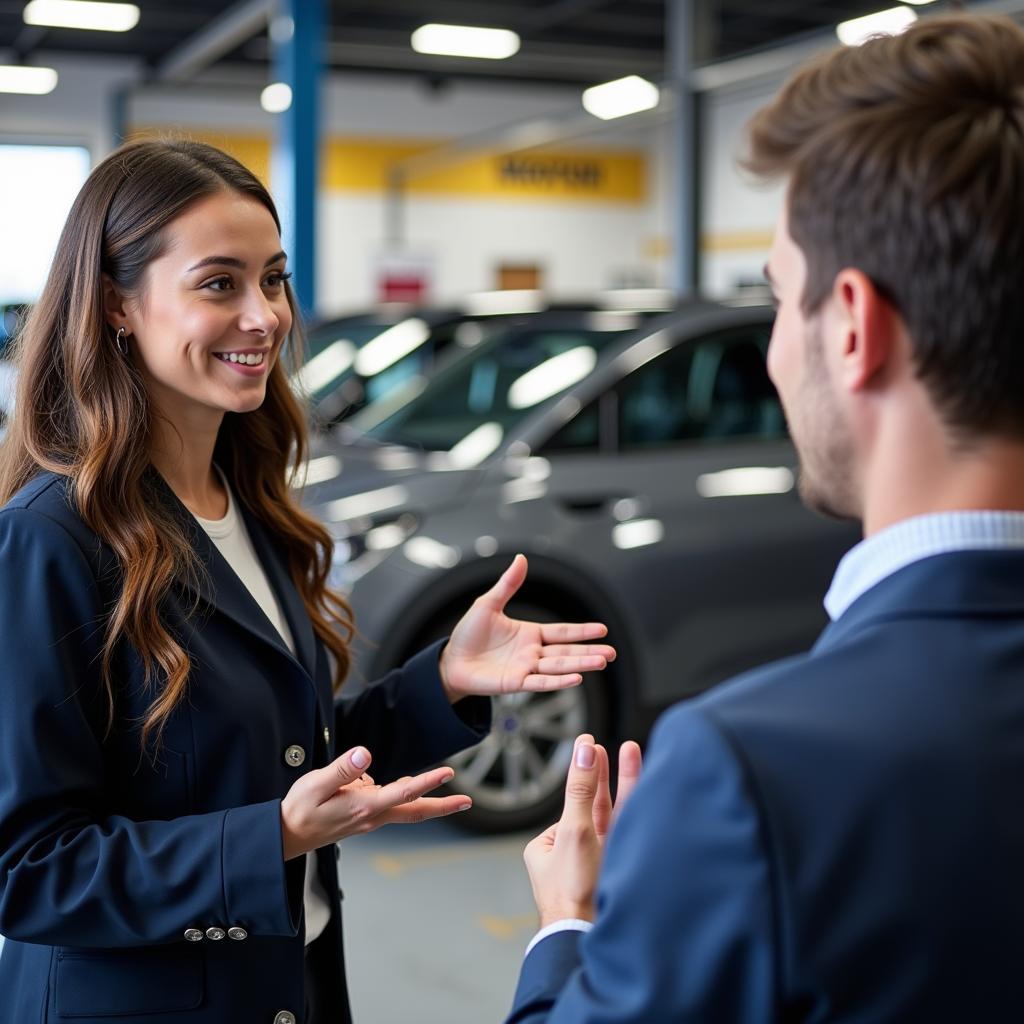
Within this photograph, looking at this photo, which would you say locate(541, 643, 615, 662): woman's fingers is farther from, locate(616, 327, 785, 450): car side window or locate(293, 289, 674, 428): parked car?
locate(293, 289, 674, 428): parked car

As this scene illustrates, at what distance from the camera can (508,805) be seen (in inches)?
160

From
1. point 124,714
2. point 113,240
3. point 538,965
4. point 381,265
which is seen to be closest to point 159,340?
point 113,240

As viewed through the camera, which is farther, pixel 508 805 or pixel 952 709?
pixel 508 805

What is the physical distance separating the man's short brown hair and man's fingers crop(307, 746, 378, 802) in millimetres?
684

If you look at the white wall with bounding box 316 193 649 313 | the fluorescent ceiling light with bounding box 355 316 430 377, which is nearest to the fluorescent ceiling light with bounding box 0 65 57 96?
the white wall with bounding box 316 193 649 313

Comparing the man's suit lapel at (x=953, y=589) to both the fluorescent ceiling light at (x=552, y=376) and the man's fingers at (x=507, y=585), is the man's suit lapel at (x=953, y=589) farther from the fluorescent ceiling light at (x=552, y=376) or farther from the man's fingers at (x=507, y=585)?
the fluorescent ceiling light at (x=552, y=376)

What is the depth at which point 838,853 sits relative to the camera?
789mm

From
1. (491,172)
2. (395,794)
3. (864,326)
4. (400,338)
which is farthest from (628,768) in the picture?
(491,172)

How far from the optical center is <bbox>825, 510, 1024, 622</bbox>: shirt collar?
0.88 m

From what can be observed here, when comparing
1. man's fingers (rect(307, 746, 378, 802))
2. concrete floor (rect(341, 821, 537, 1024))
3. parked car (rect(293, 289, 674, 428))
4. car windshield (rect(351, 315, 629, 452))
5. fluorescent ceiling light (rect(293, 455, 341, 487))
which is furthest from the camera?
parked car (rect(293, 289, 674, 428))

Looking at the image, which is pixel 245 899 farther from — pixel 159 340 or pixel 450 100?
pixel 450 100

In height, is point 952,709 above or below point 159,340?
below

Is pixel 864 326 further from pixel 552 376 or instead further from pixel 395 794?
pixel 552 376

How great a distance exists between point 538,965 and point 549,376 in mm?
3397
